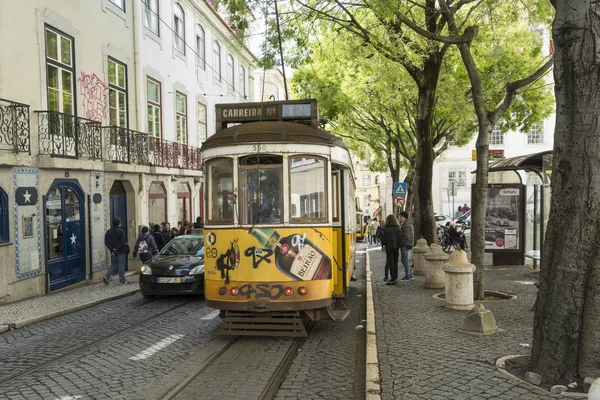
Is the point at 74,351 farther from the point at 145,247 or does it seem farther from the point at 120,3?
the point at 120,3

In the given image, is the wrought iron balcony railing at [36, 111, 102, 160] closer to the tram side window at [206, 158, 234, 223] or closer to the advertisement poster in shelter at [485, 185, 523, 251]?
the tram side window at [206, 158, 234, 223]

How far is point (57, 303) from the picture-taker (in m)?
12.3

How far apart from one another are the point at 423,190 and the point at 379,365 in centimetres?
1031

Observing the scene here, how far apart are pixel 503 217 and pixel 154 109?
509 inches

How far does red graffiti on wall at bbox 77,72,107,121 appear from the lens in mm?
15930

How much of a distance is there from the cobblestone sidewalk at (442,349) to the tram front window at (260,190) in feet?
7.86

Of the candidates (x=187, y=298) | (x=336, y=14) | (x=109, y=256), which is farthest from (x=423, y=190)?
(x=109, y=256)

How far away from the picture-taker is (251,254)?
818 cm

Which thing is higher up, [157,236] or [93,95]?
[93,95]

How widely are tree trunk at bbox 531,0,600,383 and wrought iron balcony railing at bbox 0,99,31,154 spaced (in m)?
11.1

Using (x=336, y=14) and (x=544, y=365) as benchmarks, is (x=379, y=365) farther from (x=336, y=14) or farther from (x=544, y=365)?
(x=336, y=14)

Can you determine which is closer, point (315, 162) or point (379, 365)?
point (379, 365)

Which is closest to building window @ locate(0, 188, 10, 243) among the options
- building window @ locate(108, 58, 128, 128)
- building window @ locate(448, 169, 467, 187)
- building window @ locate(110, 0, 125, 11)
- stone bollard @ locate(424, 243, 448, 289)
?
building window @ locate(108, 58, 128, 128)

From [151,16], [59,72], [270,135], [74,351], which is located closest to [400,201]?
[151,16]
